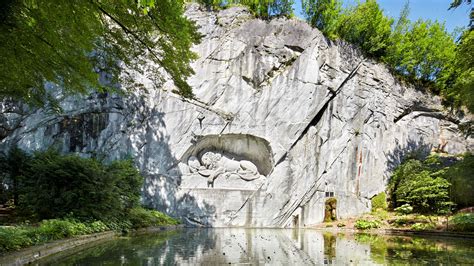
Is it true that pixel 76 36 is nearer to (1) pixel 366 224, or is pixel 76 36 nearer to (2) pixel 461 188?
(1) pixel 366 224

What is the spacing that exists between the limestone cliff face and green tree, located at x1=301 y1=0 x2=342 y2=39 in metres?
1.31

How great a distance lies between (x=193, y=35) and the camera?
7977 mm

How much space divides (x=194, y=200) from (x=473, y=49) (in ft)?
42.0

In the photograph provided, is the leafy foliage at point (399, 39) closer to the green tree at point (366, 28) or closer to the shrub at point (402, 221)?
the green tree at point (366, 28)

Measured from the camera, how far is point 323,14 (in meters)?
21.2

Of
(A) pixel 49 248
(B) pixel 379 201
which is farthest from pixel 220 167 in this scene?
(A) pixel 49 248

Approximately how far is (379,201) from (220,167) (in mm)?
8541

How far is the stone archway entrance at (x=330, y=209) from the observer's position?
17909 mm

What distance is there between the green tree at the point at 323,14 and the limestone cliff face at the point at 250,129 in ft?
4.29

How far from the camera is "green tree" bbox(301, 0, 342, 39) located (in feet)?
69.0

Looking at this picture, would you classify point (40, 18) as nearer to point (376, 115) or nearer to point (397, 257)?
point (397, 257)

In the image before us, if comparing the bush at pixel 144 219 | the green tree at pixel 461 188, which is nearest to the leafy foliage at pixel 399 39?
the green tree at pixel 461 188

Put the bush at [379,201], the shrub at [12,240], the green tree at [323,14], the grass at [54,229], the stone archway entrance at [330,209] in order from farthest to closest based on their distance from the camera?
the green tree at [323,14]
the bush at [379,201]
the stone archway entrance at [330,209]
the grass at [54,229]
the shrub at [12,240]

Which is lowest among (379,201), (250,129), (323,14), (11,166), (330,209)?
Result: (330,209)
